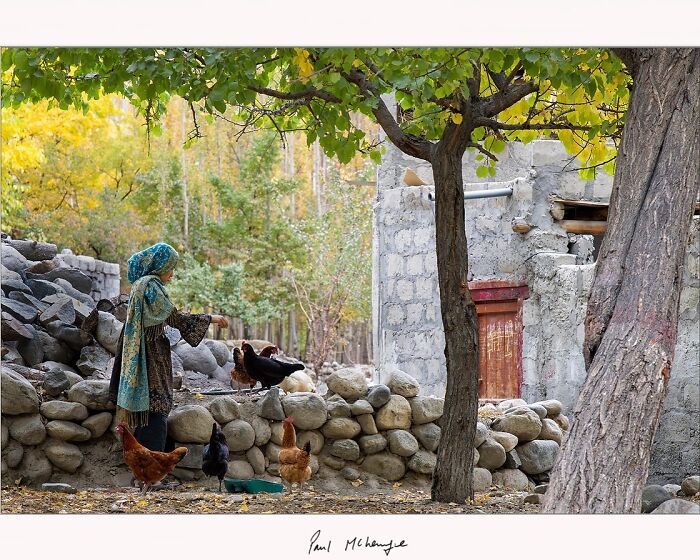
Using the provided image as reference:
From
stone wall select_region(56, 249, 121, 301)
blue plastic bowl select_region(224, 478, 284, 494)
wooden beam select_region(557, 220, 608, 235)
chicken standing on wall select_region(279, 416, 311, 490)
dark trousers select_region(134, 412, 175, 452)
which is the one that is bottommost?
blue plastic bowl select_region(224, 478, 284, 494)

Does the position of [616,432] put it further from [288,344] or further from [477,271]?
[288,344]

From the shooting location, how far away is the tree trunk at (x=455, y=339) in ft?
17.4

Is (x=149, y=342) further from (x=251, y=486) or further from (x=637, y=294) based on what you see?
(x=637, y=294)

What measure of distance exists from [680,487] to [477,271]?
13.5ft

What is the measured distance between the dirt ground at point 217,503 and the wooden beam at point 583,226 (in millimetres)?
4004

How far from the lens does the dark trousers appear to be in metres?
5.72

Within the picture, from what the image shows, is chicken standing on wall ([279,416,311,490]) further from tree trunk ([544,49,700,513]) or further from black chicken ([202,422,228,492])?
tree trunk ([544,49,700,513])

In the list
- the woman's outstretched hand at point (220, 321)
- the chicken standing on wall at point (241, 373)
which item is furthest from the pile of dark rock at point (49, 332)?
the woman's outstretched hand at point (220, 321)

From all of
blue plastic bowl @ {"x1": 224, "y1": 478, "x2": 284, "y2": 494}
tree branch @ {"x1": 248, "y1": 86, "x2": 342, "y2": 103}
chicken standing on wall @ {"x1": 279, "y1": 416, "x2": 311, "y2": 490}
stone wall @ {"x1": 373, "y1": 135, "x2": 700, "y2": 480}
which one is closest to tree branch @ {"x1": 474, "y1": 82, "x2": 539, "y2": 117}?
tree branch @ {"x1": 248, "y1": 86, "x2": 342, "y2": 103}

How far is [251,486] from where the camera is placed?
5.85 meters

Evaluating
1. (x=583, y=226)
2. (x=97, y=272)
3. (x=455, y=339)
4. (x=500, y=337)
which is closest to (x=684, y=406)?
(x=455, y=339)

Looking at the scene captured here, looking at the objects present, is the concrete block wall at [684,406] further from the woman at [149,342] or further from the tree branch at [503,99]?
the woman at [149,342]

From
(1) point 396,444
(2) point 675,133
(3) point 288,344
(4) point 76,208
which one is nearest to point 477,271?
(1) point 396,444

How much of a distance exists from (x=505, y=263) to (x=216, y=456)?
15.3 feet
